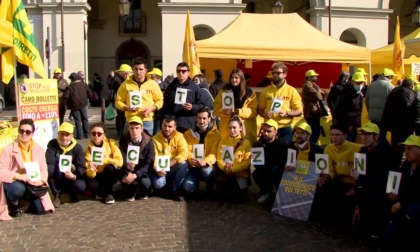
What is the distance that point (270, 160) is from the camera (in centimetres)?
705

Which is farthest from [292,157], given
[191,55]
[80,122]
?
[80,122]

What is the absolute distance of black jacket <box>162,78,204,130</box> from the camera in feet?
26.0

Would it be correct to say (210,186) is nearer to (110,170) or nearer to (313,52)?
(110,170)

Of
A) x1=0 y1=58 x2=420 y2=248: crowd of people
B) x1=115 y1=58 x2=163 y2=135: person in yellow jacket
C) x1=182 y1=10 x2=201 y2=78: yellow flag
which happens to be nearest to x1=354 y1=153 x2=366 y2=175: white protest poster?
x1=0 y1=58 x2=420 y2=248: crowd of people

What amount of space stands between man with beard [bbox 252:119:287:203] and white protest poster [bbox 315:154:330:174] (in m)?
0.71

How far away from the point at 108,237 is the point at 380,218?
3058 mm

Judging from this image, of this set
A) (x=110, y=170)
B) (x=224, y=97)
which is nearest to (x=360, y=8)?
(x=224, y=97)

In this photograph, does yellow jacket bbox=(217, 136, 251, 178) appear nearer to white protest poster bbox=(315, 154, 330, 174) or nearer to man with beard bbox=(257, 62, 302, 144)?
man with beard bbox=(257, 62, 302, 144)

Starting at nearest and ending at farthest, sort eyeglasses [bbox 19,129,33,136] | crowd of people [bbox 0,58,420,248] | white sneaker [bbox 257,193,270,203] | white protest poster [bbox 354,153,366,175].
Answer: crowd of people [bbox 0,58,420,248] < white protest poster [bbox 354,153,366,175] < eyeglasses [bbox 19,129,33,136] < white sneaker [bbox 257,193,270,203]

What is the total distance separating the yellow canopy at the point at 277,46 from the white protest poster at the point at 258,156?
4.85 meters

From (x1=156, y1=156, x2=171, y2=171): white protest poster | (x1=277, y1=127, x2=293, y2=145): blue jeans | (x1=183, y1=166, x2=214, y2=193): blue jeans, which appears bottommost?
(x1=183, y1=166, x2=214, y2=193): blue jeans

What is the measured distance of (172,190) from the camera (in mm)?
7301

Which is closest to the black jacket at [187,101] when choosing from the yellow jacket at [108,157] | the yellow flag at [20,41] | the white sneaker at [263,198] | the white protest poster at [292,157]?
the yellow jacket at [108,157]

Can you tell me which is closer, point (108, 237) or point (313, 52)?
point (108, 237)
